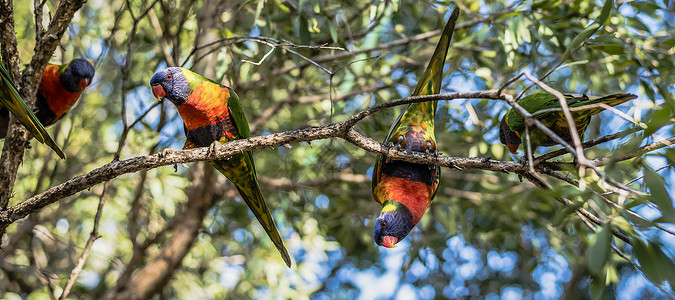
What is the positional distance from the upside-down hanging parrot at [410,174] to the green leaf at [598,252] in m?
1.32

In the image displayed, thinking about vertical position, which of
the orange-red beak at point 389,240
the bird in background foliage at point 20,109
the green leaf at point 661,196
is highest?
the bird in background foliage at point 20,109

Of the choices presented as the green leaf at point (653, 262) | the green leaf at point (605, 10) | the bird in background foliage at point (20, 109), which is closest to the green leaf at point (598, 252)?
the green leaf at point (653, 262)

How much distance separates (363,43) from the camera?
4.02 m

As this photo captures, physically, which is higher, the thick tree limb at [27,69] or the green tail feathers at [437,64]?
the thick tree limb at [27,69]

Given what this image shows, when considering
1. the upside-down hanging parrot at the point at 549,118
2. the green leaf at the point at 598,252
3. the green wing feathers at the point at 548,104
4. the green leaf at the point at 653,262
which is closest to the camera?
the green leaf at the point at 598,252

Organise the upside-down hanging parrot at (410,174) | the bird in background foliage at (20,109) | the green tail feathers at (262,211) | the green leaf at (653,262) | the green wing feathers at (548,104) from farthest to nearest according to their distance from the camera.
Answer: the green tail feathers at (262,211) < the upside-down hanging parrot at (410,174) < the green wing feathers at (548,104) < the bird in background foliage at (20,109) < the green leaf at (653,262)

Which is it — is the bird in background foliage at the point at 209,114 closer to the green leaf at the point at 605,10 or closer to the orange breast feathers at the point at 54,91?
the orange breast feathers at the point at 54,91

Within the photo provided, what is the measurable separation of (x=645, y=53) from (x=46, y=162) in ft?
14.7

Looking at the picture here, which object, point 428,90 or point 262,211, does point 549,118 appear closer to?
point 428,90

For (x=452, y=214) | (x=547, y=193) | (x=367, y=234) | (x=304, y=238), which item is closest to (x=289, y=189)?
(x=304, y=238)

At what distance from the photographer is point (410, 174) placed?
2604mm

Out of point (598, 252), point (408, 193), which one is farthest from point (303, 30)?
point (598, 252)

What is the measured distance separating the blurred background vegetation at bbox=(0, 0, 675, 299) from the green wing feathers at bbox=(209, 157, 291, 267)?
2.60ft

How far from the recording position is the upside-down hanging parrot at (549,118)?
212 centimetres
